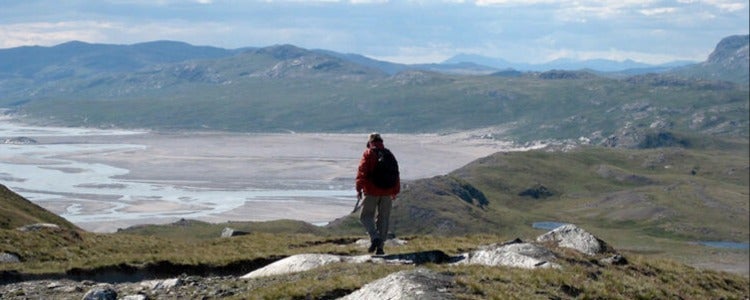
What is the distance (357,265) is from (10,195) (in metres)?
57.7

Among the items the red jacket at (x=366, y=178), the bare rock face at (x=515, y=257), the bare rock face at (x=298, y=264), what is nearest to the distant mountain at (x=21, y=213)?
the bare rock face at (x=298, y=264)

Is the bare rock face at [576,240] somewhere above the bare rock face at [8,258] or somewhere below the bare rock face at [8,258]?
below

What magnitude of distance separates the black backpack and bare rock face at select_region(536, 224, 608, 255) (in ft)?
27.2

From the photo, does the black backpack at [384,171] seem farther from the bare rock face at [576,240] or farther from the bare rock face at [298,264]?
the bare rock face at [576,240]

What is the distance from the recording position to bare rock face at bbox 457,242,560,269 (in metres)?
24.8

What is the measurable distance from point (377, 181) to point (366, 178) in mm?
377

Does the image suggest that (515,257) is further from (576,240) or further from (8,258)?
(8,258)

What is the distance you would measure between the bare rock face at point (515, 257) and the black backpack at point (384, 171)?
11.4 ft

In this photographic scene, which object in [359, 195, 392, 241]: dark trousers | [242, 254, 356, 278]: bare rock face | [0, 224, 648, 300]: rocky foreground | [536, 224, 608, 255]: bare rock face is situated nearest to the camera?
[0, 224, 648, 300]: rocky foreground

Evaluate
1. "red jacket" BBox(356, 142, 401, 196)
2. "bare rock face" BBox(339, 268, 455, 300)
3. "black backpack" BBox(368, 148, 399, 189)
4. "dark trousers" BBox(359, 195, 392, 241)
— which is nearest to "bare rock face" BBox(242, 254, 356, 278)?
"dark trousers" BBox(359, 195, 392, 241)

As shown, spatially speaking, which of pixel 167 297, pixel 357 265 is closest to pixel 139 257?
pixel 167 297

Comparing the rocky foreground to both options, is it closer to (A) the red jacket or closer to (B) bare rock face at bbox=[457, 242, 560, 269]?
(B) bare rock face at bbox=[457, 242, 560, 269]

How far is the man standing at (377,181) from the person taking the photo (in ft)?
86.0

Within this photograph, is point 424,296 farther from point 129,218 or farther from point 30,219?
point 129,218
